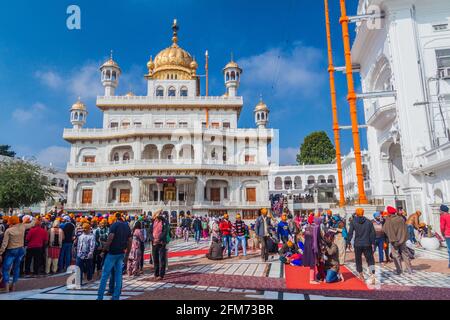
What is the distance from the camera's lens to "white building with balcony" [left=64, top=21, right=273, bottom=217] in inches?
1180

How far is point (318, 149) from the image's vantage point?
5497 cm

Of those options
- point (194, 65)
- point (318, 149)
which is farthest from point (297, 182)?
point (194, 65)

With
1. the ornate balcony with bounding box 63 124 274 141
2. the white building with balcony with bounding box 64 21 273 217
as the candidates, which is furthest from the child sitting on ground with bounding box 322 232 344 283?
the ornate balcony with bounding box 63 124 274 141

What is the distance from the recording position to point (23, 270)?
8281 millimetres

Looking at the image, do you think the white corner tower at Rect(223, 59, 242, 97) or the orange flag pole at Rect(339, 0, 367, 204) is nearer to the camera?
the orange flag pole at Rect(339, 0, 367, 204)

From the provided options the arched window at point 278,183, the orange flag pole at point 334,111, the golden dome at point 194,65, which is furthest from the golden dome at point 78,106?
the arched window at point 278,183

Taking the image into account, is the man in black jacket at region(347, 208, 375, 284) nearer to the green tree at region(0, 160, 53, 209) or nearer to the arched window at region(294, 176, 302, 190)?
the green tree at region(0, 160, 53, 209)

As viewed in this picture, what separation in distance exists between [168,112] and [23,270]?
1081 inches

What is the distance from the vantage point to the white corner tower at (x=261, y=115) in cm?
3556

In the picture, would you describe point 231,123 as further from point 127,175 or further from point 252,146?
point 127,175

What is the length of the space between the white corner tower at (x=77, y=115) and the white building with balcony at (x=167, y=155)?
11cm

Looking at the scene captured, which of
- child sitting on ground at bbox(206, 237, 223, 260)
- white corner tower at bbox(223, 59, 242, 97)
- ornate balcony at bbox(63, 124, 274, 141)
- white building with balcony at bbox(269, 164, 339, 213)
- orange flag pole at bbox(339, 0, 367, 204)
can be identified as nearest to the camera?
child sitting on ground at bbox(206, 237, 223, 260)

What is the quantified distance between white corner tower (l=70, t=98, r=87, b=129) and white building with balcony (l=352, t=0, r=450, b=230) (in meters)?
31.1

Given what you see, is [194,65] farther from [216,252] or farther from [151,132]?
[216,252]
